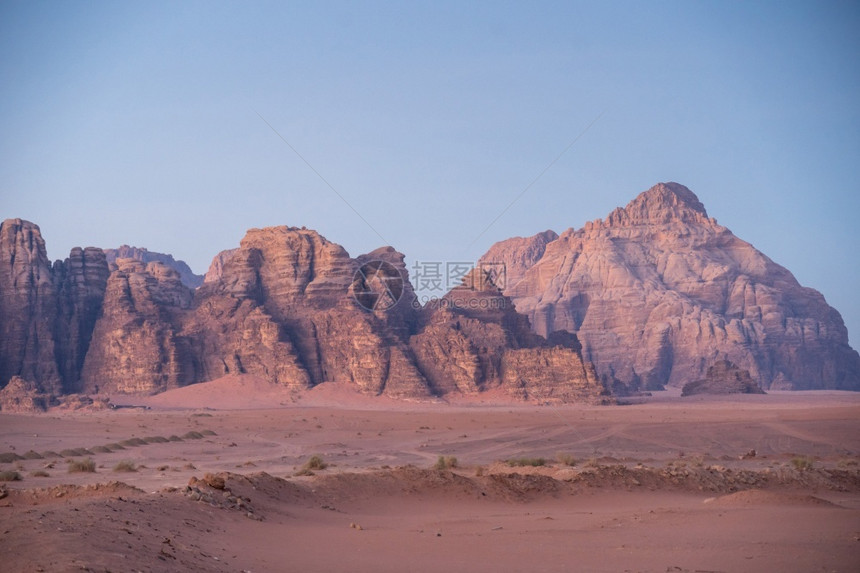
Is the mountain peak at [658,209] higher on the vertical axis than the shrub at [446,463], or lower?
higher

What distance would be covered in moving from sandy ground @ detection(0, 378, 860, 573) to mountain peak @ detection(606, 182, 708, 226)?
9179 cm

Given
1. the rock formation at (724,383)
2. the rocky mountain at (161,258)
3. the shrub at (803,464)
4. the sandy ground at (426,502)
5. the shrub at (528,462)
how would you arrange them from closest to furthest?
the sandy ground at (426,502)
the shrub at (803,464)
the shrub at (528,462)
the rock formation at (724,383)
the rocky mountain at (161,258)

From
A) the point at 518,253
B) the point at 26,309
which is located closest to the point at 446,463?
the point at 26,309

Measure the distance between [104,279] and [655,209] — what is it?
8801 cm

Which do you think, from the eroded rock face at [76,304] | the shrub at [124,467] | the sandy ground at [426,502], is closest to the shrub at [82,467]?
the sandy ground at [426,502]

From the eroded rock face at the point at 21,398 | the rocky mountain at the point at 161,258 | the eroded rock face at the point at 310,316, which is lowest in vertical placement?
the eroded rock face at the point at 21,398

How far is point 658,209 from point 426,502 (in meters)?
121

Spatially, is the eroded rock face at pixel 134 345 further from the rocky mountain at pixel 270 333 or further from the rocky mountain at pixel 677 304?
the rocky mountain at pixel 677 304

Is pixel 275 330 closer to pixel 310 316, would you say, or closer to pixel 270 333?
pixel 270 333

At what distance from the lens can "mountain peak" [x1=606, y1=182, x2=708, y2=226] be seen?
13400 cm

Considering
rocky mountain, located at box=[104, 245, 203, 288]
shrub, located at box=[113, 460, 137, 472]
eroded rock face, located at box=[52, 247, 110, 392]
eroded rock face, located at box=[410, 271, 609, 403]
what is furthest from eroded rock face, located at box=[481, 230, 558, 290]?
shrub, located at box=[113, 460, 137, 472]

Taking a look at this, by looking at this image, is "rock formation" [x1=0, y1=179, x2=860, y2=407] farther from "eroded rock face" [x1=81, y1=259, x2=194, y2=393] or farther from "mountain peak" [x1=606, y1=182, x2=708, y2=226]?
"mountain peak" [x1=606, y1=182, x2=708, y2=226]

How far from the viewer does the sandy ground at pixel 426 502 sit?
12.2m

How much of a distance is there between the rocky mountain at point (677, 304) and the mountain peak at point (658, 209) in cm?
16
